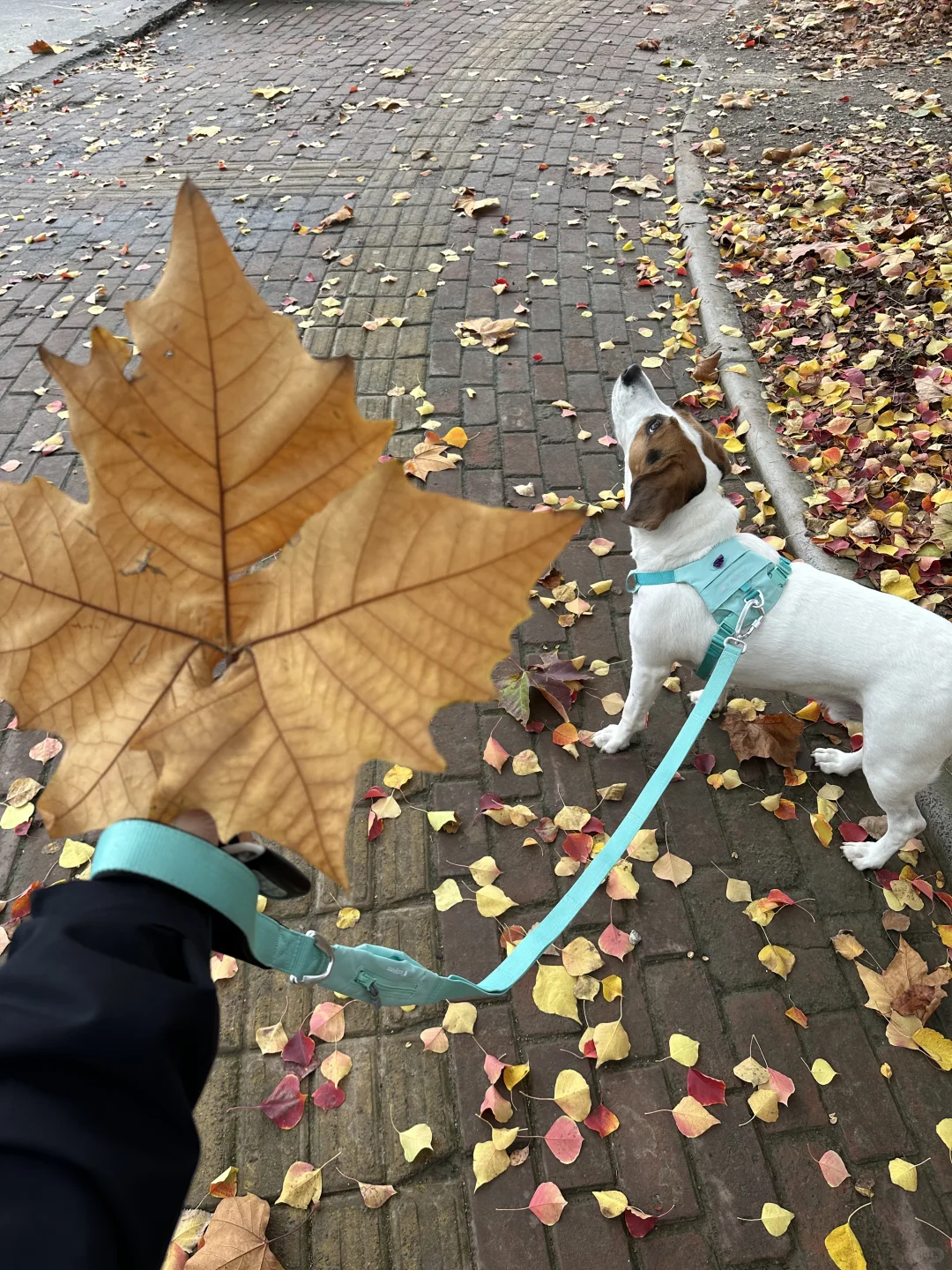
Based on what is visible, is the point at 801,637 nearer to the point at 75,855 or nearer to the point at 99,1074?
the point at 99,1074

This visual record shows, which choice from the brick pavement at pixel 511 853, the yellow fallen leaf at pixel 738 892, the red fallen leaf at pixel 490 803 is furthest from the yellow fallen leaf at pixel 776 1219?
the red fallen leaf at pixel 490 803

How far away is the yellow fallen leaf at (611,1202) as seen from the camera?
7.17 ft

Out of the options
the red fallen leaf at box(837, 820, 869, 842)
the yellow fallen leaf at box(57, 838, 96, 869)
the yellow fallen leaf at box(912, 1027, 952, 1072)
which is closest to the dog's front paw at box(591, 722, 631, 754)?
the red fallen leaf at box(837, 820, 869, 842)

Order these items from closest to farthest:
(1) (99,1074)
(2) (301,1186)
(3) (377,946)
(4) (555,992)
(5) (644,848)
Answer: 1. (1) (99,1074)
2. (3) (377,946)
3. (2) (301,1186)
4. (4) (555,992)
5. (5) (644,848)

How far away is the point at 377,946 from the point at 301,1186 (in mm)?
979

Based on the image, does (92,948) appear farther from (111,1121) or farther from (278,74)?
(278,74)

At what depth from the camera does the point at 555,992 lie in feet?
8.51

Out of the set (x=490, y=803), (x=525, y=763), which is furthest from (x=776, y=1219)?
(x=525, y=763)

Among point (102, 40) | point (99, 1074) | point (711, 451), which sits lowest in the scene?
point (711, 451)

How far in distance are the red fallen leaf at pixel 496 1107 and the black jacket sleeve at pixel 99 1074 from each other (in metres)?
1.71

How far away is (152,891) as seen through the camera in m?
0.91

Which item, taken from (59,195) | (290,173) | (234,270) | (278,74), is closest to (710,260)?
(290,173)

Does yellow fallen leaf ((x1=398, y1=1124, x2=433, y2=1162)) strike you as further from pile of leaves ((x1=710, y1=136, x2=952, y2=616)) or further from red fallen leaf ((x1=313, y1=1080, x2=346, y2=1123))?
pile of leaves ((x1=710, y1=136, x2=952, y2=616))

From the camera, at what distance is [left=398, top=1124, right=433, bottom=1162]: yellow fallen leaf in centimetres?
228
